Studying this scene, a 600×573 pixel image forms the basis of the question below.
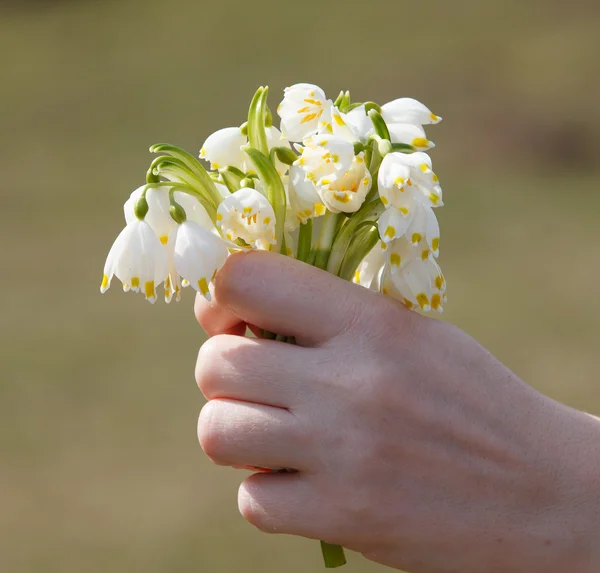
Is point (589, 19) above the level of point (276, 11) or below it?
below

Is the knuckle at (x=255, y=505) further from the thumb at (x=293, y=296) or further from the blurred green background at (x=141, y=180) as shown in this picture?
the blurred green background at (x=141, y=180)

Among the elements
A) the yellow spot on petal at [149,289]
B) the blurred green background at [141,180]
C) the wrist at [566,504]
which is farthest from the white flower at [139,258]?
the blurred green background at [141,180]

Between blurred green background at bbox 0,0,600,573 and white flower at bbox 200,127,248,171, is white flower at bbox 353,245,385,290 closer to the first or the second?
white flower at bbox 200,127,248,171

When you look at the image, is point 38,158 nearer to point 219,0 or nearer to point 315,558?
→ point 219,0

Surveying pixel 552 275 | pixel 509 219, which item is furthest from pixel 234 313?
pixel 509 219

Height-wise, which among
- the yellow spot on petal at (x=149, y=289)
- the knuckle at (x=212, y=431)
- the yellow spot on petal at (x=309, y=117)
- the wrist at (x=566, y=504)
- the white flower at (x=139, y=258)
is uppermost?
the yellow spot on petal at (x=309, y=117)

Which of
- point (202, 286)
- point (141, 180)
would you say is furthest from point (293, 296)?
point (141, 180)

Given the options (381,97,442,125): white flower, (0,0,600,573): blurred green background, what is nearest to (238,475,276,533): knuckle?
(381,97,442,125): white flower
